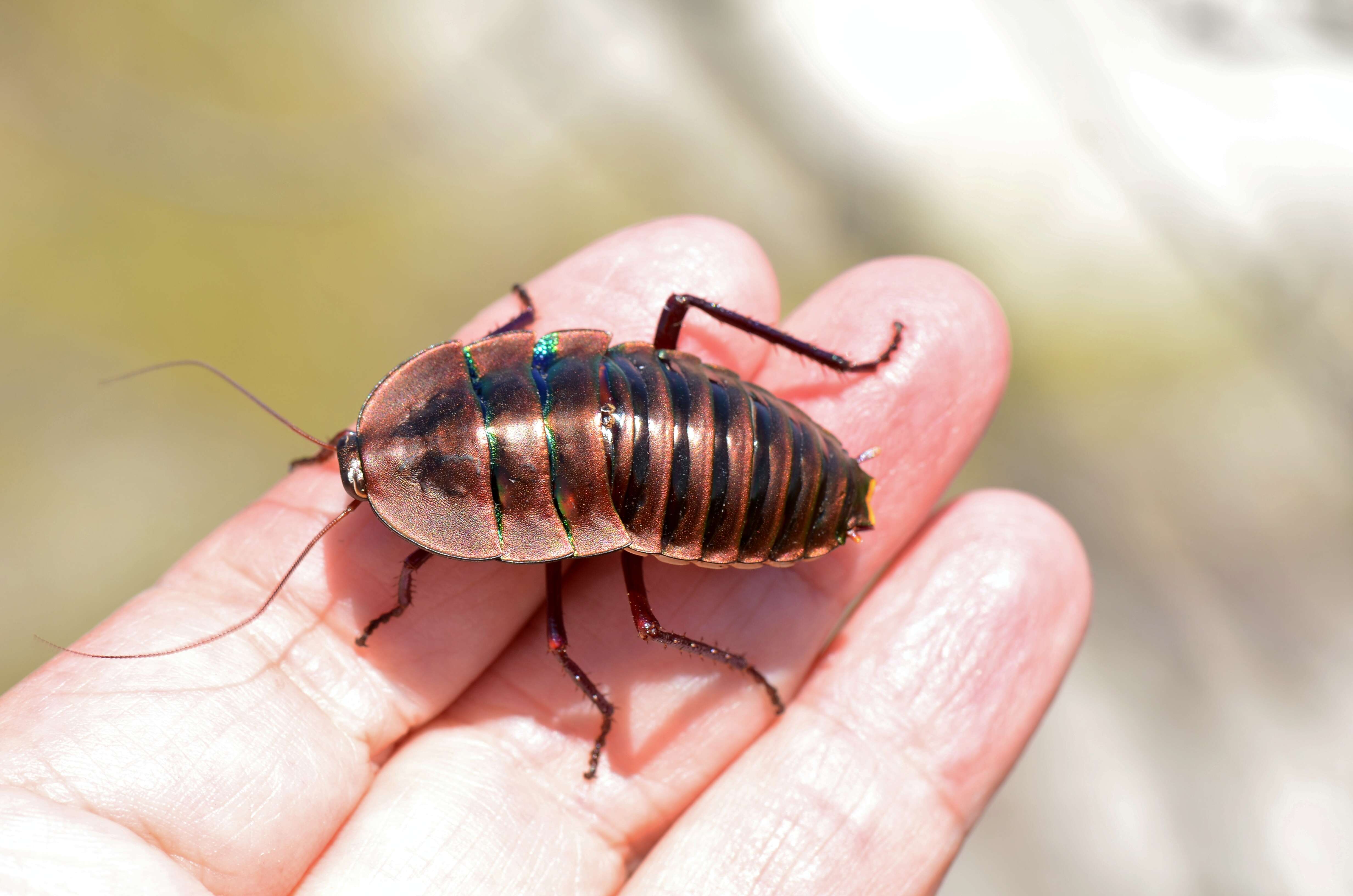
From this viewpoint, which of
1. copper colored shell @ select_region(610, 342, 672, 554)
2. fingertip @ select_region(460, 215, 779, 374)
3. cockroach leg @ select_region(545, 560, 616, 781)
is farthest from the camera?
fingertip @ select_region(460, 215, 779, 374)

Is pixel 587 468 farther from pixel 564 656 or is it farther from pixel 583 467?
pixel 564 656

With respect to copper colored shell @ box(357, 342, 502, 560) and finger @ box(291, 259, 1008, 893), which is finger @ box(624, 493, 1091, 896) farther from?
copper colored shell @ box(357, 342, 502, 560)

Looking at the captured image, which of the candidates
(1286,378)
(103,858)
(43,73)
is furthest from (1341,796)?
(43,73)

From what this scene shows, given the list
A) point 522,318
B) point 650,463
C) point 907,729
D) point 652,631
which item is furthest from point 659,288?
point 907,729

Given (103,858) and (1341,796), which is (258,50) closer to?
(103,858)

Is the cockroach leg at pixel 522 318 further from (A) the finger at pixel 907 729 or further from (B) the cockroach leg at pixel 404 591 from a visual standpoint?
(A) the finger at pixel 907 729

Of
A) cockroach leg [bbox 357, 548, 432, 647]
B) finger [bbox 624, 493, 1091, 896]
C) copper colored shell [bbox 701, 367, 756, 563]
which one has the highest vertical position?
cockroach leg [bbox 357, 548, 432, 647]

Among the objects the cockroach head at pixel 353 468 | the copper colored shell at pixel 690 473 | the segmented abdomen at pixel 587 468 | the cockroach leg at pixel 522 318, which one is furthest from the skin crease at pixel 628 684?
the copper colored shell at pixel 690 473

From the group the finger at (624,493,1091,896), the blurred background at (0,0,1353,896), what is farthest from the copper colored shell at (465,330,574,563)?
the blurred background at (0,0,1353,896)
